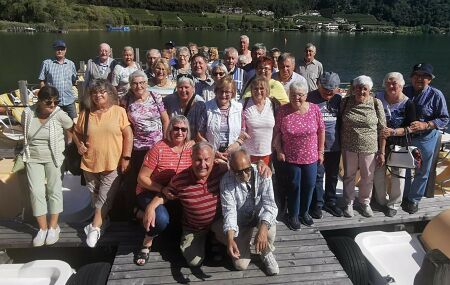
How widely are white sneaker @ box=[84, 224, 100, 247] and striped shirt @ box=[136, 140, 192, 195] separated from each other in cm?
98

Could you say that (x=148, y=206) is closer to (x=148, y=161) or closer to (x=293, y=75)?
(x=148, y=161)

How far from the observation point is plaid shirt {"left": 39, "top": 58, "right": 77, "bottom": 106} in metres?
6.67

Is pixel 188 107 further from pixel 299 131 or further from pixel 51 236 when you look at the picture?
pixel 51 236

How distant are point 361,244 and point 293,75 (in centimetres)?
202

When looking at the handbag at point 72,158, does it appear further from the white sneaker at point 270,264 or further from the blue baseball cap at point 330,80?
the blue baseball cap at point 330,80

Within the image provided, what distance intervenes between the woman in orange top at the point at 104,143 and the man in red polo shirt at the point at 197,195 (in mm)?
644

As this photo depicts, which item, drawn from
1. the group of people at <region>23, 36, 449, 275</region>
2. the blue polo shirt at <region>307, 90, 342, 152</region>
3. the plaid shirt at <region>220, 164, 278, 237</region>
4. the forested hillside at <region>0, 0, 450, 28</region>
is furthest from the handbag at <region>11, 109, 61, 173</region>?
the forested hillside at <region>0, 0, 450, 28</region>

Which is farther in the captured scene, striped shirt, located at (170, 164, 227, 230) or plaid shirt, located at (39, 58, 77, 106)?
plaid shirt, located at (39, 58, 77, 106)

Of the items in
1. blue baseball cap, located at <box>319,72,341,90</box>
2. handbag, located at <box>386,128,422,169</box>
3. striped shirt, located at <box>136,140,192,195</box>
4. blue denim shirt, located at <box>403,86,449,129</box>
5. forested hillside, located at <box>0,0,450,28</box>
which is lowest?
forested hillside, located at <box>0,0,450,28</box>

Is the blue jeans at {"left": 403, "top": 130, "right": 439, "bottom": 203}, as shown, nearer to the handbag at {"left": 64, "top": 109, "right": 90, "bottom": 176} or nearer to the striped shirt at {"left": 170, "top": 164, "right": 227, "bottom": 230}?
the striped shirt at {"left": 170, "top": 164, "right": 227, "bottom": 230}

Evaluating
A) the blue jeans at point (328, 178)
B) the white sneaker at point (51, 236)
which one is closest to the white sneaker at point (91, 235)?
the white sneaker at point (51, 236)

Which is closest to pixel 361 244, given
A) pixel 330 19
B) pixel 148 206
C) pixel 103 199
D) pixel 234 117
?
pixel 234 117

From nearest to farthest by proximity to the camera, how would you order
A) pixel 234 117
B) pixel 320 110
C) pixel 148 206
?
1. pixel 148 206
2. pixel 234 117
3. pixel 320 110

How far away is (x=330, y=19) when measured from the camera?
137500mm
